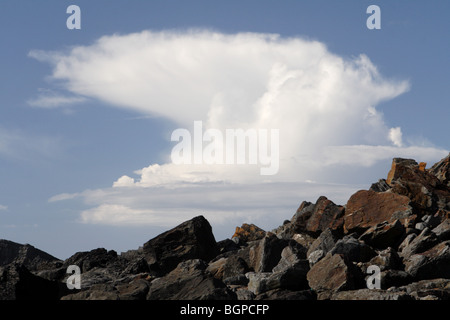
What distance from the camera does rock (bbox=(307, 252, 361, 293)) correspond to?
2092cm

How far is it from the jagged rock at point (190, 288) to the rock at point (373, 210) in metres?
10.6

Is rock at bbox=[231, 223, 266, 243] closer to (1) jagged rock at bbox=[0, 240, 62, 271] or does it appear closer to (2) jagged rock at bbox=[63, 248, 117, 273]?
(2) jagged rock at bbox=[63, 248, 117, 273]

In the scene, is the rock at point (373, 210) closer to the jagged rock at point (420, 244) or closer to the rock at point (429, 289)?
the jagged rock at point (420, 244)

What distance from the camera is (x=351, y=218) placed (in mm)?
29156

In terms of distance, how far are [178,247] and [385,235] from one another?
1130 cm

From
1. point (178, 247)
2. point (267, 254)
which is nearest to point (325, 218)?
point (267, 254)

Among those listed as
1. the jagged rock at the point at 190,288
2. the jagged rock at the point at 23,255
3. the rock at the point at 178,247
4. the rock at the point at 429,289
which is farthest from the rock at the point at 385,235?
the jagged rock at the point at 23,255

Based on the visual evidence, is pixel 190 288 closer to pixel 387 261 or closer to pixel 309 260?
pixel 309 260

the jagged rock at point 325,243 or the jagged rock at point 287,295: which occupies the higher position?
the jagged rock at point 325,243

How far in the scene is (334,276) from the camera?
70.2 ft

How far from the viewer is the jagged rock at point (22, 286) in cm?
2264

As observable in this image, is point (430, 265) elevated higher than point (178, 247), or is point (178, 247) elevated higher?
point (178, 247)
